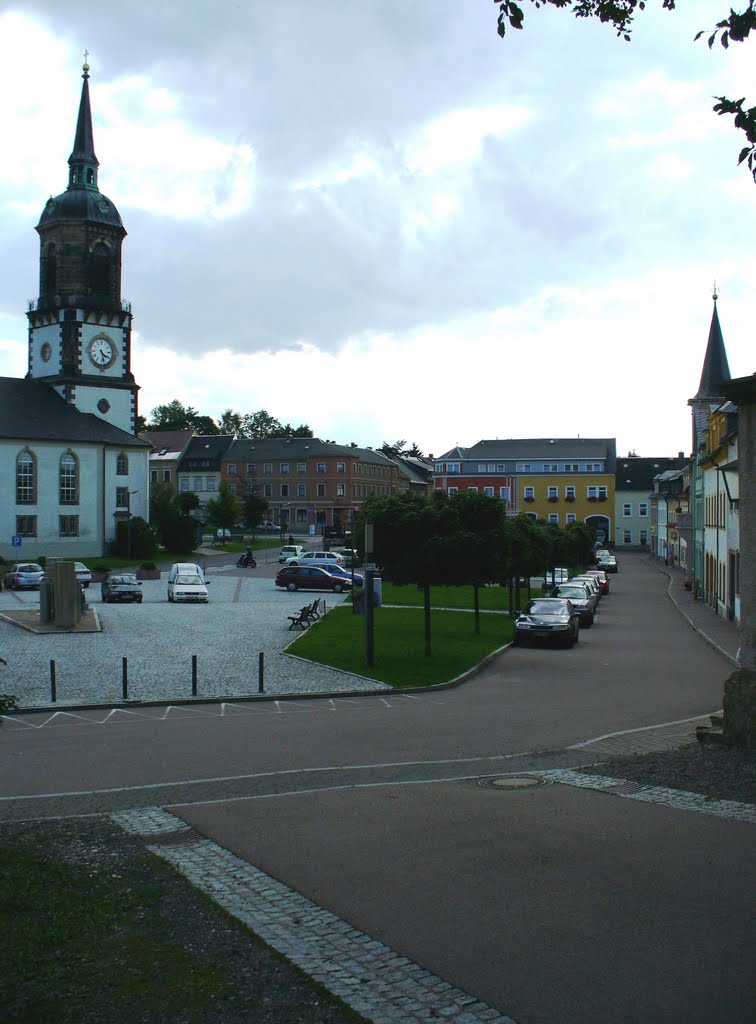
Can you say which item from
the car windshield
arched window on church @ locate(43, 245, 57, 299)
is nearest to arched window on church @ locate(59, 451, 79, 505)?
arched window on church @ locate(43, 245, 57, 299)

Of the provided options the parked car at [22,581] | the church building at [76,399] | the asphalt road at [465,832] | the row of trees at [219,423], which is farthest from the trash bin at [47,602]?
the row of trees at [219,423]

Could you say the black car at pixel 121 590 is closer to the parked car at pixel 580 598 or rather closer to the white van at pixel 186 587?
the white van at pixel 186 587

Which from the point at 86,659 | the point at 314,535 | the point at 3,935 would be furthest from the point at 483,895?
the point at 314,535

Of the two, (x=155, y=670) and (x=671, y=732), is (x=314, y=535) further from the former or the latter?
(x=671, y=732)

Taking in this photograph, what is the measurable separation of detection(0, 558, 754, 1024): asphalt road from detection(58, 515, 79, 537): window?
188 feet

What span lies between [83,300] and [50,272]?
370 centimetres

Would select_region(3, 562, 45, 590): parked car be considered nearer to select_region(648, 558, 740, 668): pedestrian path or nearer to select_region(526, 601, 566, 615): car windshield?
select_region(526, 601, 566, 615): car windshield

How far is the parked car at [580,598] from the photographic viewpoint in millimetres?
37625

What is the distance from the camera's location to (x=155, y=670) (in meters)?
23.9

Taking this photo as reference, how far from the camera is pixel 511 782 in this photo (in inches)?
463

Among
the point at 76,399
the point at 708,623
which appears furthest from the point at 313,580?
the point at 76,399

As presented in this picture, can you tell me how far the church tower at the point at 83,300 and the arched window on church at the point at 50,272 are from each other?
3.1 inches

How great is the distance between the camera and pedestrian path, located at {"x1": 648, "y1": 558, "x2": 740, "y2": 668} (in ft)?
97.5

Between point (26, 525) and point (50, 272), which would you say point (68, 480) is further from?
point (50, 272)
